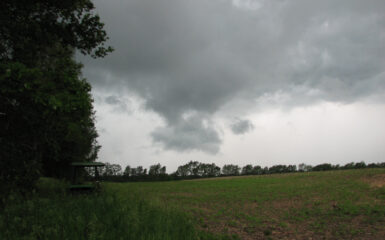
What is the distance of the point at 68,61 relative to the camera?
9125 mm

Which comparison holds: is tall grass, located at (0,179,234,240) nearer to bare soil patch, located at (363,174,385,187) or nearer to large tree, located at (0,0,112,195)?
large tree, located at (0,0,112,195)

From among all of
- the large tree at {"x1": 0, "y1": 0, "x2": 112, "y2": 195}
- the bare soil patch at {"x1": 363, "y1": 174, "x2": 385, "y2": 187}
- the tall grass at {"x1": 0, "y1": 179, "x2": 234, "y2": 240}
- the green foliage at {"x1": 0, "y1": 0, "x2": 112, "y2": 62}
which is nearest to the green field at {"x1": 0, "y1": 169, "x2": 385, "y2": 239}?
the tall grass at {"x1": 0, "y1": 179, "x2": 234, "y2": 240}

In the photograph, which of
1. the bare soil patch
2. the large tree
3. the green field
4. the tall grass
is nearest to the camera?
the tall grass

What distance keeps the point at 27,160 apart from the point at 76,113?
9.65 ft

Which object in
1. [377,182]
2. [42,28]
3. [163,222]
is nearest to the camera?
[163,222]

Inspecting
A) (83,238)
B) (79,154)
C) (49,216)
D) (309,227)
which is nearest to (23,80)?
(49,216)

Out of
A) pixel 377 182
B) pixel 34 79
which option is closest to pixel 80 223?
pixel 34 79

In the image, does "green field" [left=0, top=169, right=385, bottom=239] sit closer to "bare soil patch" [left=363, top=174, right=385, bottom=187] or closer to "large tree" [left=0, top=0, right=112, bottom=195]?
"large tree" [left=0, top=0, right=112, bottom=195]

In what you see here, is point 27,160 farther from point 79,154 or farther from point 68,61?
point 79,154

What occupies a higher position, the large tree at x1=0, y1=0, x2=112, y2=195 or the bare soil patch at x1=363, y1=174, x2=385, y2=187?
the large tree at x1=0, y1=0, x2=112, y2=195

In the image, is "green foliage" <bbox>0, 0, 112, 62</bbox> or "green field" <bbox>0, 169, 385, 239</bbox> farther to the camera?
"green foliage" <bbox>0, 0, 112, 62</bbox>

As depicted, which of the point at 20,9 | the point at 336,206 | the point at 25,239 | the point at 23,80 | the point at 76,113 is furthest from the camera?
the point at 336,206

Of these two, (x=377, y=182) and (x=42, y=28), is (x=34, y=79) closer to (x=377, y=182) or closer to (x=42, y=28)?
(x=42, y=28)

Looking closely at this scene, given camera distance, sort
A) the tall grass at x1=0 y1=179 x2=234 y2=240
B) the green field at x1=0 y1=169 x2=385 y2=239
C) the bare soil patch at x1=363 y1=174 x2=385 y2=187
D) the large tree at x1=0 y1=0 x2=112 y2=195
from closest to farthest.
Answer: the tall grass at x1=0 y1=179 x2=234 y2=240
the green field at x1=0 y1=169 x2=385 y2=239
the large tree at x1=0 y1=0 x2=112 y2=195
the bare soil patch at x1=363 y1=174 x2=385 y2=187
